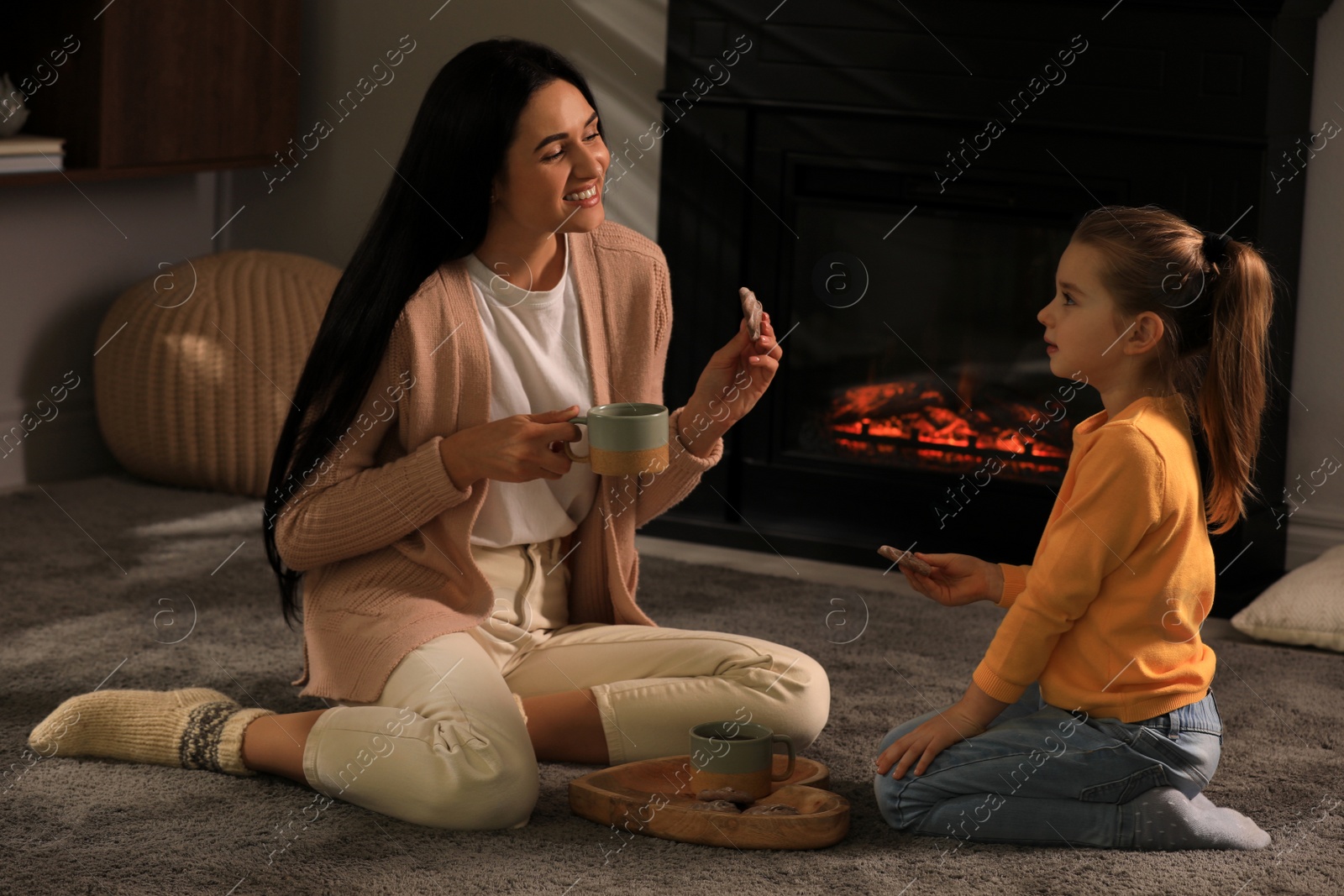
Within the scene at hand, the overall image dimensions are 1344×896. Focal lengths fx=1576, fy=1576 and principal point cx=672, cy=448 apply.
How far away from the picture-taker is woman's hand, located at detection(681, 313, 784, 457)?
1.79 m

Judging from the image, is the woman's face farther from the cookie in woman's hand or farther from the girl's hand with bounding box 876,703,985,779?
the girl's hand with bounding box 876,703,985,779

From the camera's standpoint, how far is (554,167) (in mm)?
1781

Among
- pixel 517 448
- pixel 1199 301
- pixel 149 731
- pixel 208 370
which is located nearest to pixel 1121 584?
pixel 1199 301

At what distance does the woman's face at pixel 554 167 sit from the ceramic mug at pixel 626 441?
0.86 ft

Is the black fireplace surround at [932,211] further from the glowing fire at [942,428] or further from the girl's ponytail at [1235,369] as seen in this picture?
the girl's ponytail at [1235,369]

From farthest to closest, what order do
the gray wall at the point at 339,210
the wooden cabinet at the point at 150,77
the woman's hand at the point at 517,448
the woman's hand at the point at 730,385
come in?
the wooden cabinet at the point at 150,77, the gray wall at the point at 339,210, the woman's hand at the point at 730,385, the woman's hand at the point at 517,448

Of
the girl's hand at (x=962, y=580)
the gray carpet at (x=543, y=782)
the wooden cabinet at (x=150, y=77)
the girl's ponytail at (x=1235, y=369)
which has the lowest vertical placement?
the gray carpet at (x=543, y=782)

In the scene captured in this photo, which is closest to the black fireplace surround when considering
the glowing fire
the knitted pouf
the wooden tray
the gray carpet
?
the glowing fire

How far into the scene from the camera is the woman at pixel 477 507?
1.72m

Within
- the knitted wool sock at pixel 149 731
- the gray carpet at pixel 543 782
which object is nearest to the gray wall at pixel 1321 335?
the gray carpet at pixel 543 782

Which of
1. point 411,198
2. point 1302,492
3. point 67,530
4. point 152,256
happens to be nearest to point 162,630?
point 67,530

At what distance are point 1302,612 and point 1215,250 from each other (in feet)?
3.40

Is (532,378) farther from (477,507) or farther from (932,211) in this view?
(932,211)

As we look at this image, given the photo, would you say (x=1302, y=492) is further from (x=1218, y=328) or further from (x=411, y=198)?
(x=411, y=198)
